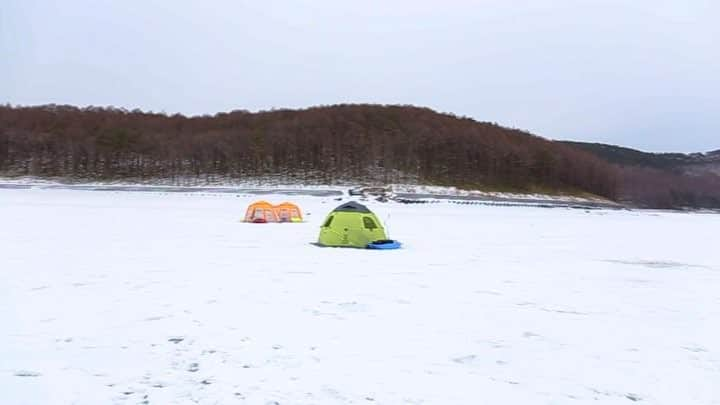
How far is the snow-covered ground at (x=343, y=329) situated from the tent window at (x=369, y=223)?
3.29m

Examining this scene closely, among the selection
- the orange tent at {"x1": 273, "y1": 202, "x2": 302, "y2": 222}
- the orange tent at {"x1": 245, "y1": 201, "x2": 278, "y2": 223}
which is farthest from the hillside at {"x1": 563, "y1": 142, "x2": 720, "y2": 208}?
the orange tent at {"x1": 245, "y1": 201, "x2": 278, "y2": 223}

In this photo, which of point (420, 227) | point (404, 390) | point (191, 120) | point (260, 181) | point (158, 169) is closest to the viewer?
point (404, 390)

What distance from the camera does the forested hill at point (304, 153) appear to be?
336 feet

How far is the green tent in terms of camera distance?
1798 centimetres

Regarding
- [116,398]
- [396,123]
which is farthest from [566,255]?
[396,123]

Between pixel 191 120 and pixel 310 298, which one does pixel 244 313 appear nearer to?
pixel 310 298

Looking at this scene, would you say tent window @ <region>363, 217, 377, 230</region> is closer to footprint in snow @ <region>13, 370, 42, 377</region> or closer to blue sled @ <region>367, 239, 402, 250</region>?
blue sled @ <region>367, 239, 402, 250</region>

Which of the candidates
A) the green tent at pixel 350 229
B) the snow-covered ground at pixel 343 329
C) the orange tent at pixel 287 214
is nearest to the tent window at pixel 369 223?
the green tent at pixel 350 229

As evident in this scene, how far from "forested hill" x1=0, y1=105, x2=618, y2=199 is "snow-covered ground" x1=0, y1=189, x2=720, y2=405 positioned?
84794mm

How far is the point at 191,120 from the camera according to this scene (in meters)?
135

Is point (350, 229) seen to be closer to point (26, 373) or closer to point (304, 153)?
point (26, 373)

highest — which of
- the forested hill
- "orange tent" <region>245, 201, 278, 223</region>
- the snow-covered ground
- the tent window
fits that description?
the forested hill

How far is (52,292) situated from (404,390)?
6.13m

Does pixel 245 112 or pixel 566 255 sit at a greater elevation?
pixel 245 112
